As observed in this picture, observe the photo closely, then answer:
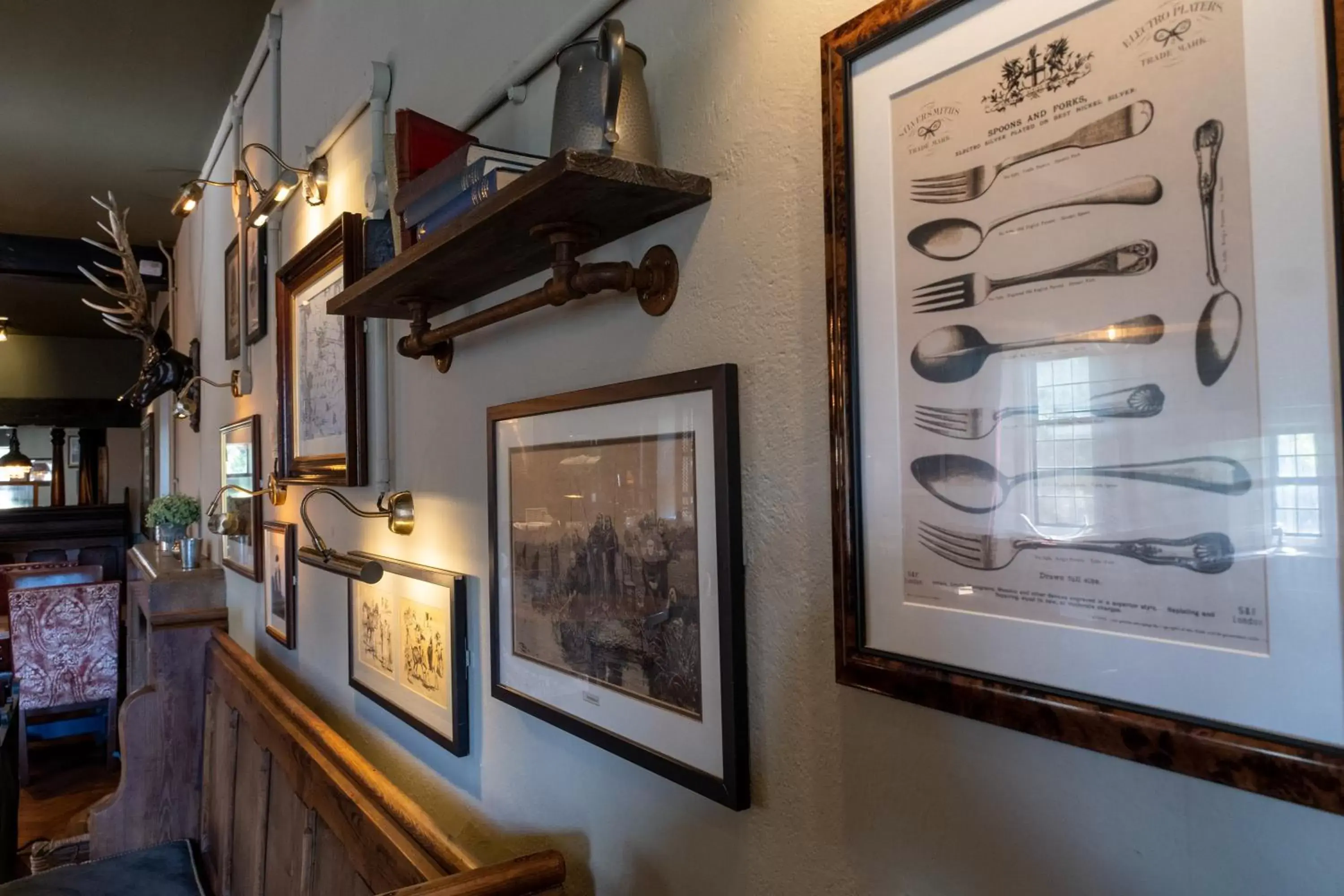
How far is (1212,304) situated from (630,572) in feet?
2.24

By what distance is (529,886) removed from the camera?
103 cm

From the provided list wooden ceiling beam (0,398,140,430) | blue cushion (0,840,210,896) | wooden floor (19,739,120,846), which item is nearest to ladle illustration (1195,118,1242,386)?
blue cushion (0,840,210,896)

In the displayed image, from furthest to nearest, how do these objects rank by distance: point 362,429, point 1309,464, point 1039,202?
1. point 362,429
2. point 1039,202
3. point 1309,464

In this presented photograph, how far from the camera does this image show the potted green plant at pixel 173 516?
3.69m

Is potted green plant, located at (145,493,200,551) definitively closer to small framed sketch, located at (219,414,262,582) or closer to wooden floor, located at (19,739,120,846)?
small framed sketch, located at (219,414,262,582)

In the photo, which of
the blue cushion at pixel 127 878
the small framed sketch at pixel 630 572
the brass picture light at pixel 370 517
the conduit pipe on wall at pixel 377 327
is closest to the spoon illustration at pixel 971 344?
the small framed sketch at pixel 630 572

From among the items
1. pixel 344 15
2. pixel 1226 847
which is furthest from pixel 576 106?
pixel 344 15

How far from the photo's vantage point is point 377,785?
145cm

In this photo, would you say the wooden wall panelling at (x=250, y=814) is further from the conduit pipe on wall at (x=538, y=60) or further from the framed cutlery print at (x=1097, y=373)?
the framed cutlery print at (x=1097, y=373)

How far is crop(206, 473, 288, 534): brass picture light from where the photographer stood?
2.28m

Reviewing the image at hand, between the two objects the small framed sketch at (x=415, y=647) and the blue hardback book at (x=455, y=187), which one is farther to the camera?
the small framed sketch at (x=415, y=647)

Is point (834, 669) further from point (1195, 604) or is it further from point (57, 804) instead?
point (57, 804)

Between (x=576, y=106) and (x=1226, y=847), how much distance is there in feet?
2.86

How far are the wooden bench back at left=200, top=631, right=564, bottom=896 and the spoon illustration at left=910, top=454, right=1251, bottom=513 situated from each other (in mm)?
725
